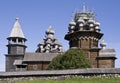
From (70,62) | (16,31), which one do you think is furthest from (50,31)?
(70,62)

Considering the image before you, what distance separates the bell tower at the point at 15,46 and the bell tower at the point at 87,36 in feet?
43.3

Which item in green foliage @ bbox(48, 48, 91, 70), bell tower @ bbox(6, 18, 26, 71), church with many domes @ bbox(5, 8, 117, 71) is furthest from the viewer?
bell tower @ bbox(6, 18, 26, 71)

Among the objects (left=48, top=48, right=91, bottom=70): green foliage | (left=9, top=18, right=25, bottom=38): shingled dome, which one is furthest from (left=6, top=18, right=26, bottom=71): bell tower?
(left=48, top=48, right=91, bottom=70): green foliage

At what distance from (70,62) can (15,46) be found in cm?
2558

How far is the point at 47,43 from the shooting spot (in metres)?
78.8

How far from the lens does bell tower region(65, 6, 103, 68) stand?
6375cm

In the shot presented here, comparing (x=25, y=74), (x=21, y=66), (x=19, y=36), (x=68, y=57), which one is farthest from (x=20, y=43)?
(x=25, y=74)

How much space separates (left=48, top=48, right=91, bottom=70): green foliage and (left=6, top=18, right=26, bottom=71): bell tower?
22.3 m

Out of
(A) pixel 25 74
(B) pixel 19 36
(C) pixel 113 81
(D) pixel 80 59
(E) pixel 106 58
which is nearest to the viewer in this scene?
(C) pixel 113 81

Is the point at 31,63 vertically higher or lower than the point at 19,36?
lower

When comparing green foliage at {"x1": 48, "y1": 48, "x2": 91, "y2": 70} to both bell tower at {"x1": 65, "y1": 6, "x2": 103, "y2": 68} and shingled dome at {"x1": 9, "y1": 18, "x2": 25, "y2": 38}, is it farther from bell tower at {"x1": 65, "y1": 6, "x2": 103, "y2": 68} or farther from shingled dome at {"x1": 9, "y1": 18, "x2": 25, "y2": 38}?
shingled dome at {"x1": 9, "y1": 18, "x2": 25, "y2": 38}

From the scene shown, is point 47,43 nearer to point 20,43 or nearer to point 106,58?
point 20,43

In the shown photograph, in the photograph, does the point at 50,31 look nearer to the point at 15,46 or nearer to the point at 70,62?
the point at 15,46

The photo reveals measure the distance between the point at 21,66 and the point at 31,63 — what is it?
2.05 metres
